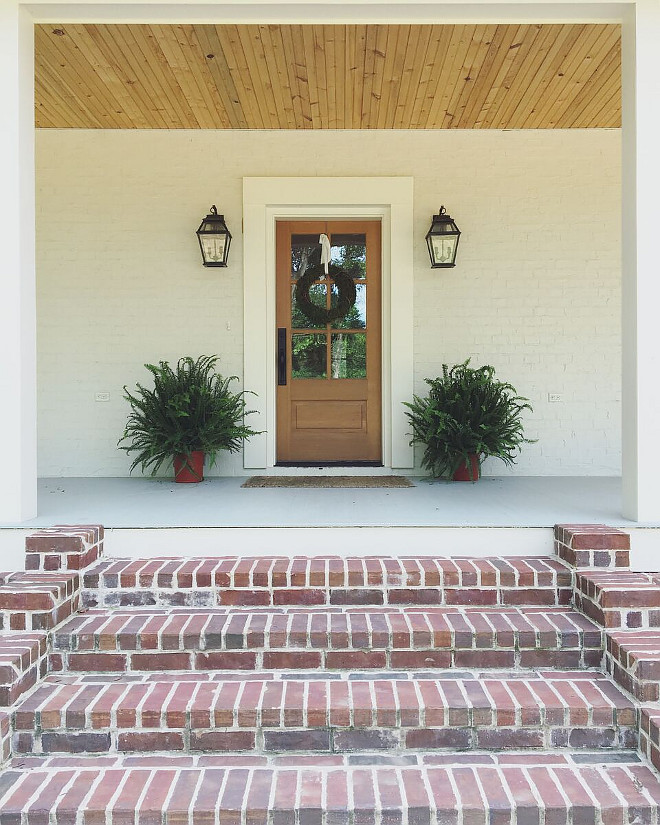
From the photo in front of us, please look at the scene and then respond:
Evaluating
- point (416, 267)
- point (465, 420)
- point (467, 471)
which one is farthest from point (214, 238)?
point (467, 471)

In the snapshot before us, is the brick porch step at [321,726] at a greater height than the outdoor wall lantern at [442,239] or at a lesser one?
lesser

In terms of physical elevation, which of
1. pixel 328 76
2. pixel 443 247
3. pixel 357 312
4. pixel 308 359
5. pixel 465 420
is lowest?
pixel 465 420

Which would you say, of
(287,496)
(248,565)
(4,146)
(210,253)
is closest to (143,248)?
(210,253)

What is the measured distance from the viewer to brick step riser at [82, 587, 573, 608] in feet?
8.39

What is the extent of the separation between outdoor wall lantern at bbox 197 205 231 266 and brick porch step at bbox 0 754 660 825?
3.62 meters

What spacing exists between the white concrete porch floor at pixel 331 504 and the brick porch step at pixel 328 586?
30cm

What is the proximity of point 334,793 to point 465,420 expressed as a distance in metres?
2.92

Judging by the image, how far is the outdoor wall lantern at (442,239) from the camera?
4715mm

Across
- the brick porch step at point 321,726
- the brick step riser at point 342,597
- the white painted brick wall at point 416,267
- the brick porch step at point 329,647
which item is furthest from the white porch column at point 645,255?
the white painted brick wall at point 416,267

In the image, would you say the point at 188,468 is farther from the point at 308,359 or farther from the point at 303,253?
the point at 303,253

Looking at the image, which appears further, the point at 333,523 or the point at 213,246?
the point at 213,246

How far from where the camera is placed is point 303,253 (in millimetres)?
5070

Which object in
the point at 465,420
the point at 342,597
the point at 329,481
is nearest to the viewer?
the point at 342,597

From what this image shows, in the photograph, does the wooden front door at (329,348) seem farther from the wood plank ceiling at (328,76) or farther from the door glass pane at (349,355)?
the wood plank ceiling at (328,76)
